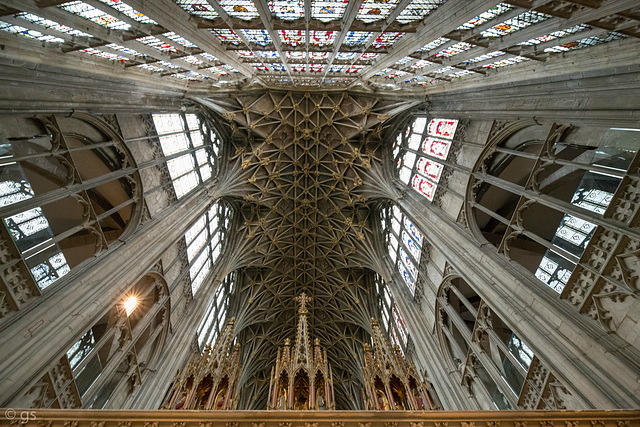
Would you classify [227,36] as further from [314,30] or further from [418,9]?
[418,9]

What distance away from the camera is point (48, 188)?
10156 millimetres

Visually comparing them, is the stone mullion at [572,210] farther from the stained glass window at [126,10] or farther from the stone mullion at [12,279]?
the stone mullion at [12,279]

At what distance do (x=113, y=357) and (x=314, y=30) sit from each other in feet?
44.0

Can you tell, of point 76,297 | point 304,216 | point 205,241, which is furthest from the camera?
point 304,216

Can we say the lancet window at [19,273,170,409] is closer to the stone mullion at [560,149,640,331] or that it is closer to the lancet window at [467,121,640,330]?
the stone mullion at [560,149,640,331]

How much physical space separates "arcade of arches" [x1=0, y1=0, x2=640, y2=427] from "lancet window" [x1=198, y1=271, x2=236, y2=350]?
6.7 inches

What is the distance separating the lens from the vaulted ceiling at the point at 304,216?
19.3m

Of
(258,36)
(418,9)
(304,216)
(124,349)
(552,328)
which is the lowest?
(304,216)

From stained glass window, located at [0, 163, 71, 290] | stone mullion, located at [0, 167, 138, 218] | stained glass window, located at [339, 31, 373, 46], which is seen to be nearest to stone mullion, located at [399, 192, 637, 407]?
stained glass window, located at [339, 31, 373, 46]

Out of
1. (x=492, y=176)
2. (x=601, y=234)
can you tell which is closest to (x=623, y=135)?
(x=601, y=234)

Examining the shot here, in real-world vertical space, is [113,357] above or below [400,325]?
above

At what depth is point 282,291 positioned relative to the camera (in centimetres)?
2498

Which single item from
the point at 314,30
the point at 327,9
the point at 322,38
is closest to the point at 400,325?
the point at 322,38

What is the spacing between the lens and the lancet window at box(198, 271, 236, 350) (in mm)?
17734
